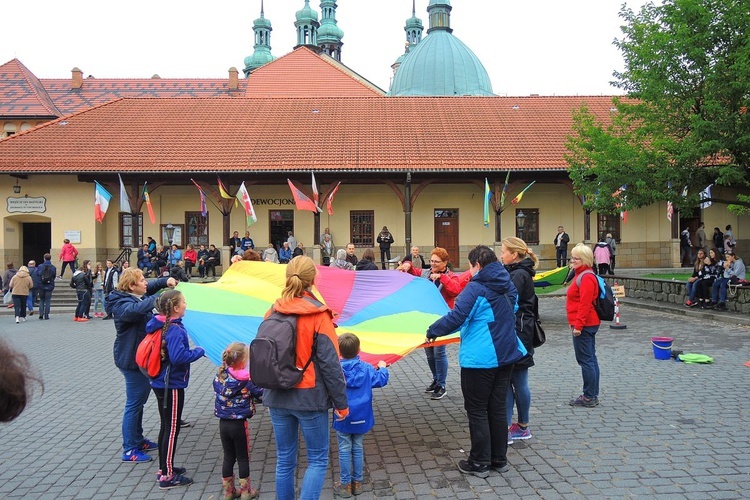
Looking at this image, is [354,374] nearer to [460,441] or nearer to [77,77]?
[460,441]

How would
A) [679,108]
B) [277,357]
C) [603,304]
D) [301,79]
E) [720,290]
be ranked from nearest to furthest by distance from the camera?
[277,357] < [603,304] < [720,290] < [679,108] < [301,79]

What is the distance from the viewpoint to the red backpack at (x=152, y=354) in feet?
15.4

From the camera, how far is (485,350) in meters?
4.61

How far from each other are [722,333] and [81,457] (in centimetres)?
1131

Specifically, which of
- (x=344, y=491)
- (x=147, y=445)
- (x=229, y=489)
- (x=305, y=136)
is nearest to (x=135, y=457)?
(x=147, y=445)

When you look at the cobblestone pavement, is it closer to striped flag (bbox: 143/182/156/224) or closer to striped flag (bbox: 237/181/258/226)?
striped flag (bbox: 237/181/258/226)

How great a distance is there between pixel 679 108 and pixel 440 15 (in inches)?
1410

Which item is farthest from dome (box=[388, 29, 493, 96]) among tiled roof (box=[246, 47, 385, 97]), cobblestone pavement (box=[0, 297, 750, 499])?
cobblestone pavement (box=[0, 297, 750, 499])

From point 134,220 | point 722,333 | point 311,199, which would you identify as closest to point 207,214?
point 134,220

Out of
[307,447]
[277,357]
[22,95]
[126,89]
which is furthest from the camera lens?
[126,89]

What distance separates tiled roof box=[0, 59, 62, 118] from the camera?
3500 centimetres

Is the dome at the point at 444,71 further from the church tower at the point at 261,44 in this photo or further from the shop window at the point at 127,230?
the church tower at the point at 261,44

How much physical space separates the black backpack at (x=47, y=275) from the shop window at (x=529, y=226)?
18.2m

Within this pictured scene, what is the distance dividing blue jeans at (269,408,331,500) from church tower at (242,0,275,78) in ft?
224
